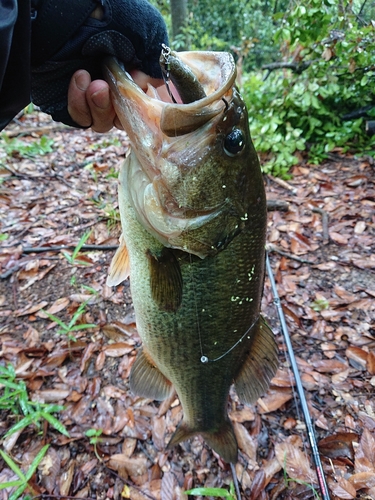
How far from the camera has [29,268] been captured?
3080 millimetres

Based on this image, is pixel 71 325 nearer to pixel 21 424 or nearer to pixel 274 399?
pixel 21 424

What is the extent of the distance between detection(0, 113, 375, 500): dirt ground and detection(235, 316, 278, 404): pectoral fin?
2.28ft

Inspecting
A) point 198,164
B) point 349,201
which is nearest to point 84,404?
point 198,164

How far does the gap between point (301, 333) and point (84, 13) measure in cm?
247

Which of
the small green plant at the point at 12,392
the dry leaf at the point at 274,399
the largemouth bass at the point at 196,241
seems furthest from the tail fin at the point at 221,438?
the small green plant at the point at 12,392

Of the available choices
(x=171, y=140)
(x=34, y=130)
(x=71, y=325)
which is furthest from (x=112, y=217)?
(x=34, y=130)

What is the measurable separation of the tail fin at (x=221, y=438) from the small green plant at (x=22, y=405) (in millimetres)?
738

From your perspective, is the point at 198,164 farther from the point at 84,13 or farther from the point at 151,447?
the point at 151,447

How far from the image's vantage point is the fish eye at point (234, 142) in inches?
47.6

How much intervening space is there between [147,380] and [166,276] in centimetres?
71

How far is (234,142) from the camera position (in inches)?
48.0

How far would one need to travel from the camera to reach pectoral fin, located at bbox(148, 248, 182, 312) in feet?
4.62

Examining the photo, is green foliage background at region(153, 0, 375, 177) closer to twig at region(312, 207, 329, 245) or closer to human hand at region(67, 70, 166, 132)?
twig at region(312, 207, 329, 245)

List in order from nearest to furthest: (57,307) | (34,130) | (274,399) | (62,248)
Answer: (274,399) → (57,307) → (62,248) → (34,130)
